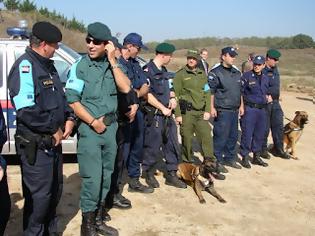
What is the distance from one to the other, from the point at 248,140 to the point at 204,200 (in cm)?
207

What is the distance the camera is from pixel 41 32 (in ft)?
10.4

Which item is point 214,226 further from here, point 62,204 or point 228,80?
point 228,80

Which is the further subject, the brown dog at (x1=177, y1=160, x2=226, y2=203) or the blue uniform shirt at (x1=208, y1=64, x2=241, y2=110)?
the blue uniform shirt at (x1=208, y1=64, x2=241, y2=110)

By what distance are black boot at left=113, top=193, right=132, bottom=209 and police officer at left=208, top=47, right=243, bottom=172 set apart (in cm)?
212

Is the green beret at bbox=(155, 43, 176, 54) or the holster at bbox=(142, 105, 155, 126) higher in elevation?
the green beret at bbox=(155, 43, 176, 54)

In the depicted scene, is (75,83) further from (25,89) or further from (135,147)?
(135,147)

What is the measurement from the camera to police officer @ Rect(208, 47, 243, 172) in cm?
626

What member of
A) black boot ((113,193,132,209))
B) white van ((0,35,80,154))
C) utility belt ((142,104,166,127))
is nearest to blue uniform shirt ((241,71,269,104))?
utility belt ((142,104,166,127))

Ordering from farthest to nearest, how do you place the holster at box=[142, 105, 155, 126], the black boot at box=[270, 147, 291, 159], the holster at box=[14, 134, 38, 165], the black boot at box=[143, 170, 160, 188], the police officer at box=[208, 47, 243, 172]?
the black boot at box=[270, 147, 291, 159] → the police officer at box=[208, 47, 243, 172] → the black boot at box=[143, 170, 160, 188] → the holster at box=[142, 105, 155, 126] → the holster at box=[14, 134, 38, 165]

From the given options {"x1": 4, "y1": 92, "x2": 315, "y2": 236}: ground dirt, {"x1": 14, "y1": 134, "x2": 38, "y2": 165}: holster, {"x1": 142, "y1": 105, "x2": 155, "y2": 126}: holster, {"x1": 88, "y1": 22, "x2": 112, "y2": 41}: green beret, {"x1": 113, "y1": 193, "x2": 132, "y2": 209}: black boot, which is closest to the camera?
{"x1": 14, "y1": 134, "x2": 38, "y2": 165}: holster

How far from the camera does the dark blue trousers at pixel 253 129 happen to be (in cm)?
680

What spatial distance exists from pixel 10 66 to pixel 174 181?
9.00 ft

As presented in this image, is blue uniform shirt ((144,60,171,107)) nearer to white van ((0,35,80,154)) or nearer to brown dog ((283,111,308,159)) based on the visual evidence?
white van ((0,35,80,154))

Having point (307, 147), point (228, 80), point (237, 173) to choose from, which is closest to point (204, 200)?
point (237, 173)
